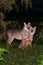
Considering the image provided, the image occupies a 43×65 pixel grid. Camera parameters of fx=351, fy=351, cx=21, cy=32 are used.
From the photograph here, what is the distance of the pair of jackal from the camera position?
8.96 meters

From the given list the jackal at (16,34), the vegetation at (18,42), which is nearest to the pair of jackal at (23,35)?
the jackal at (16,34)

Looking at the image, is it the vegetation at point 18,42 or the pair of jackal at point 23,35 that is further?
the pair of jackal at point 23,35

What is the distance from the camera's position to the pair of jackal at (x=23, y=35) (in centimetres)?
896

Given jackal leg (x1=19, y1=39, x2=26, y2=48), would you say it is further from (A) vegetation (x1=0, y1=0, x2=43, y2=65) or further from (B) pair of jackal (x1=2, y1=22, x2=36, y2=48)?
(A) vegetation (x1=0, y1=0, x2=43, y2=65)

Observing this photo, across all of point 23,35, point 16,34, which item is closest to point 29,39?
point 23,35

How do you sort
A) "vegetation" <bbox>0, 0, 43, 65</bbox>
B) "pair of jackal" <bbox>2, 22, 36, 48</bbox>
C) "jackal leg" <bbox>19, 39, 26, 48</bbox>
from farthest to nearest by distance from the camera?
"pair of jackal" <bbox>2, 22, 36, 48</bbox>, "jackal leg" <bbox>19, 39, 26, 48</bbox>, "vegetation" <bbox>0, 0, 43, 65</bbox>

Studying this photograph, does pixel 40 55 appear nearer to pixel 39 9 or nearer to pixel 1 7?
pixel 1 7

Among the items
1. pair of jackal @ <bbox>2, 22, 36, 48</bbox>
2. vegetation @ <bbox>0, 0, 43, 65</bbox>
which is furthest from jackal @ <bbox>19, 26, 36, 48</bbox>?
vegetation @ <bbox>0, 0, 43, 65</bbox>

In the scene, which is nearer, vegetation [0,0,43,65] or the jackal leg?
vegetation [0,0,43,65]

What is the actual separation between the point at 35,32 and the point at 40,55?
1.75 meters

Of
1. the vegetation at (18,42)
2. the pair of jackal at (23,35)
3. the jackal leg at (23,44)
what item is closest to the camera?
the vegetation at (18,42)

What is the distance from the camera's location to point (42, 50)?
27.7 ft

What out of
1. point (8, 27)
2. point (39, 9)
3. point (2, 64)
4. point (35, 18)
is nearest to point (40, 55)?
point (2, 64)

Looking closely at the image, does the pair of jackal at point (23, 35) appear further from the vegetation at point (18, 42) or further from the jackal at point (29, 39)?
the vegetation at point (18, 42)
